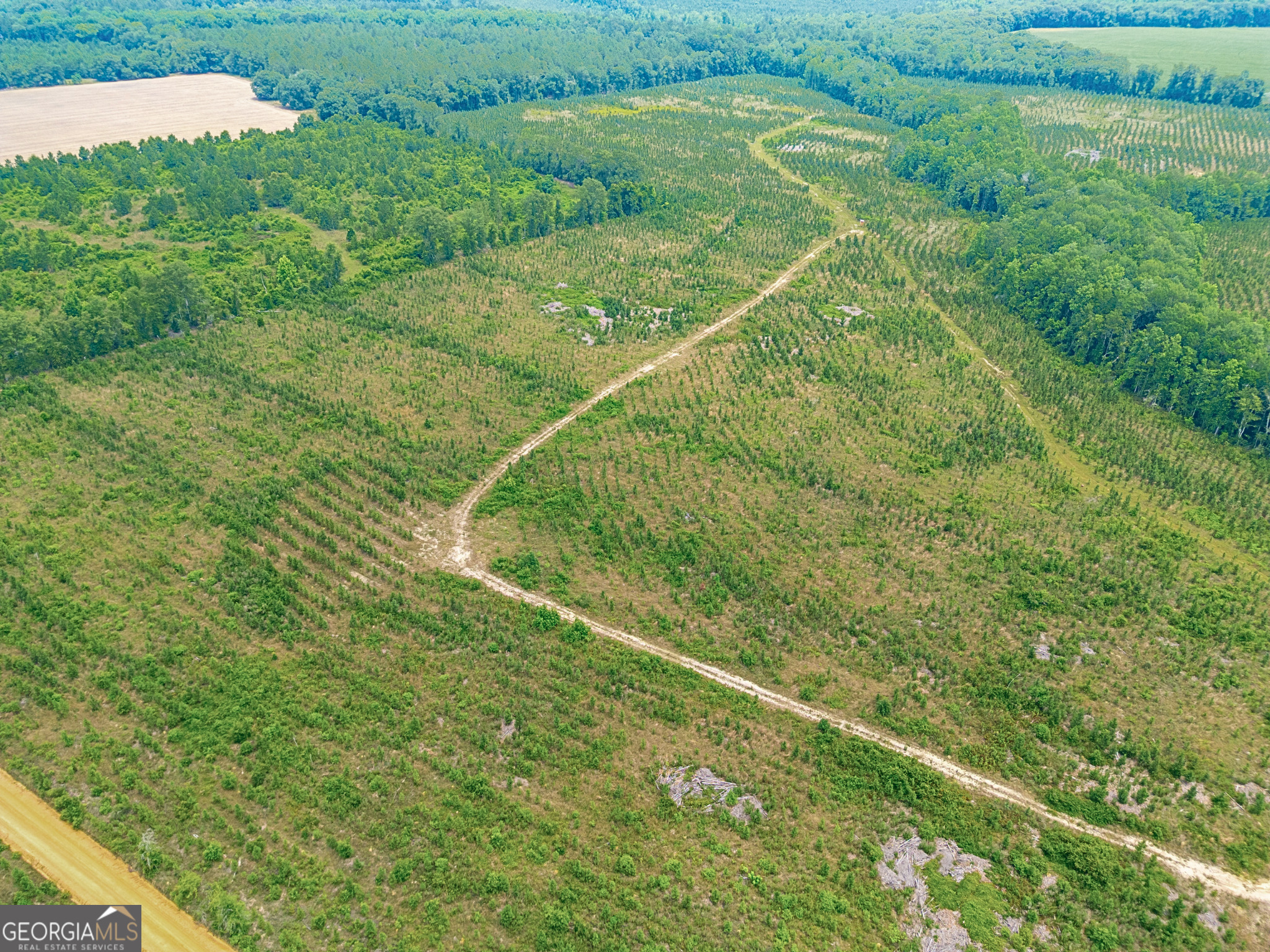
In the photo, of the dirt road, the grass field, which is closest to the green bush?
the dirt road

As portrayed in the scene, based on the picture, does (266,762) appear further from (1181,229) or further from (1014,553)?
(1181,229)

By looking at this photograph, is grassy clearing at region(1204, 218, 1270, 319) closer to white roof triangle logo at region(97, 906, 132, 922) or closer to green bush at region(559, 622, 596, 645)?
green bush at region(559, 622, 596, 645)

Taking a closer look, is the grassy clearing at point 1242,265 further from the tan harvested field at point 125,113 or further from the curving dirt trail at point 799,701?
the tan harvested field at point 125,113

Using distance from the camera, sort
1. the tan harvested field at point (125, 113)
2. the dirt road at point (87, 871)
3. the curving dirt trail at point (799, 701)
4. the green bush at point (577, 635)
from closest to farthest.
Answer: the dirt road at point (87, 871)
the curving dirt trail at point (799, 701)
the green bush at point (577, 635)
the tan harvested field at point (125, 113)

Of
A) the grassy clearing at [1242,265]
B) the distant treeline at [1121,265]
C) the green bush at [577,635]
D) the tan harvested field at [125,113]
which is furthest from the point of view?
the tan harvested field at [125,113]

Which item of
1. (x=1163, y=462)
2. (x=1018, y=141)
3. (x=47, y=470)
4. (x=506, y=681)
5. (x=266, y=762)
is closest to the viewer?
(x=266, y=762)

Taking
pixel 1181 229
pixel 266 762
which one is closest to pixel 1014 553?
pixel 266 762

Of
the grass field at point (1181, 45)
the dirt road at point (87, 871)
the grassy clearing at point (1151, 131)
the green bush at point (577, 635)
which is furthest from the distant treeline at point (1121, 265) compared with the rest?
the grass field at point (1181, 45)
